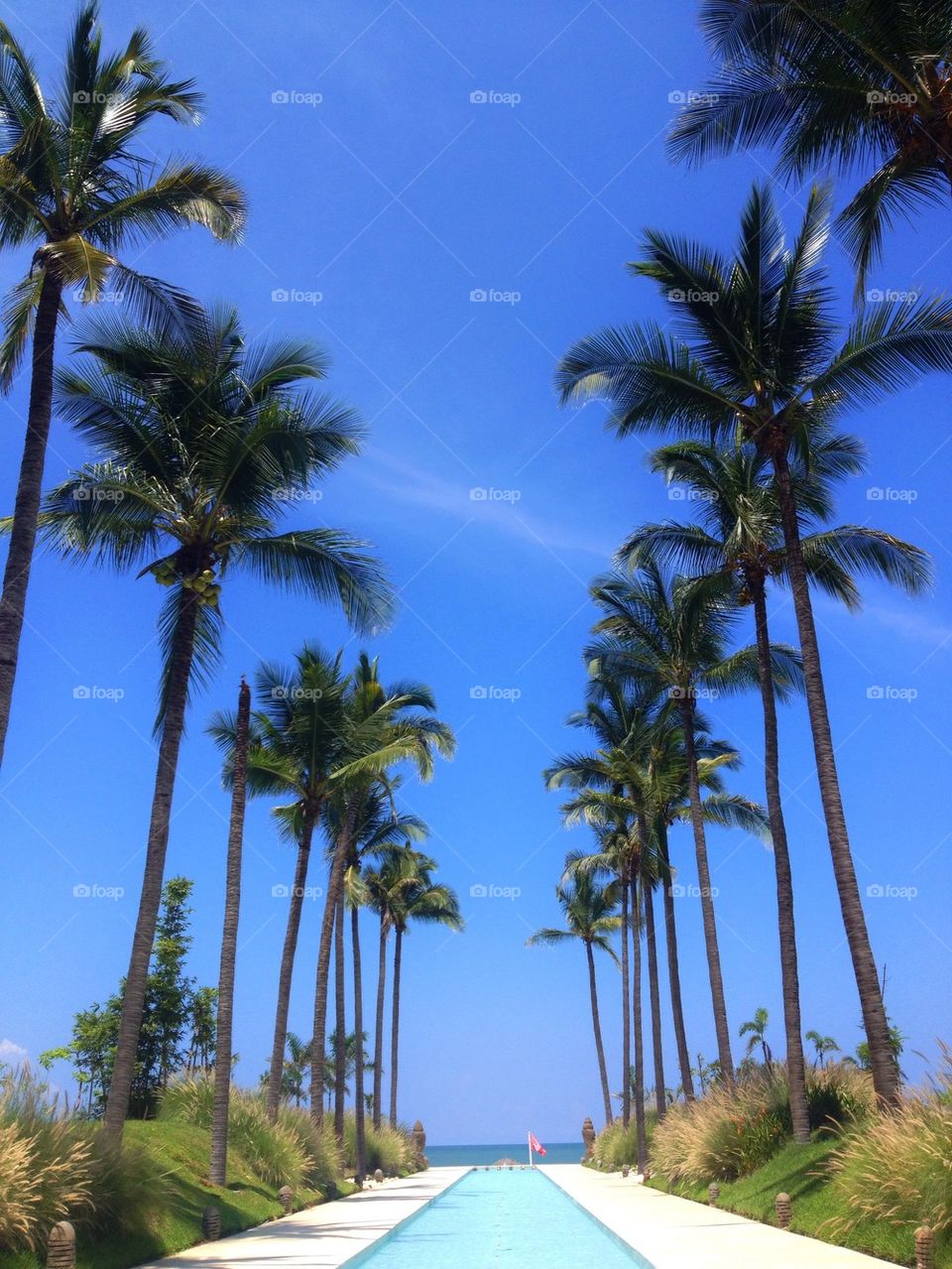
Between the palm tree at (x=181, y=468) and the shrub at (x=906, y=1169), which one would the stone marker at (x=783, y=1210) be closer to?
the shrub at (x=906, y=1169)

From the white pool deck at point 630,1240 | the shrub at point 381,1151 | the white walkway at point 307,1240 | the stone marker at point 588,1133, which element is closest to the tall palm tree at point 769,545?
the white pool deck at point 630,1240

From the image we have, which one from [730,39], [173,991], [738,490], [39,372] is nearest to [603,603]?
[738,490]

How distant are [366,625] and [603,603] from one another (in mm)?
10389

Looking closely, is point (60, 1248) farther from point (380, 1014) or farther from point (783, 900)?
point (380, 1014)

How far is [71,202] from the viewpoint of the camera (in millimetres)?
13867

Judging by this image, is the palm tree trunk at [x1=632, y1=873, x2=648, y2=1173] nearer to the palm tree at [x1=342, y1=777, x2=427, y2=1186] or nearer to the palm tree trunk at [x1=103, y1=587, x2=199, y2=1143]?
the palm tree at [x1=342, y1=777, x2=427, y2=1186]

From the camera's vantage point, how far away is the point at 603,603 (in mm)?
26703

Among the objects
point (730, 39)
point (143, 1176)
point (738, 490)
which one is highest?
point (730, 39)

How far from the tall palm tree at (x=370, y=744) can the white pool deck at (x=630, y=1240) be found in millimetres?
7138

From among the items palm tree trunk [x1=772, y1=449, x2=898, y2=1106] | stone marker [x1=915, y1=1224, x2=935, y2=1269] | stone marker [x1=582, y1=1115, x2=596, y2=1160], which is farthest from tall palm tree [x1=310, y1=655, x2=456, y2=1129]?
stone marker [x1=582, y1=1115, x2=596, y2=1160]

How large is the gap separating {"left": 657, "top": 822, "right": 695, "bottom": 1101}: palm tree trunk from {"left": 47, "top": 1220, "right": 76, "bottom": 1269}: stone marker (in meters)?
21.9

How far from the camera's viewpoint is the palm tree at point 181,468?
1595 cm

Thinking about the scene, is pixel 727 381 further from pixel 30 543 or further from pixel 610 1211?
pixel 610 1211

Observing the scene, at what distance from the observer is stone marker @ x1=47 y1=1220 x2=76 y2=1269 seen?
8992 mm
